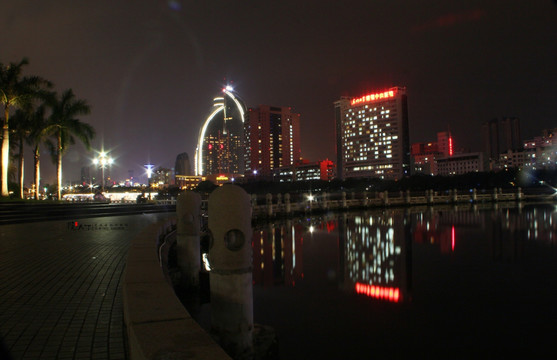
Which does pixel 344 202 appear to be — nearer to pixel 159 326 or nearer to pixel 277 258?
A: pixel 277 258

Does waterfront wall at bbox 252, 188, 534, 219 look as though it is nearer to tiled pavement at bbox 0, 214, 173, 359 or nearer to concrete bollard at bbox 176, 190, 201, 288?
concrete bollard at bbox 176, 190, 201, 288

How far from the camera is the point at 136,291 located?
5.28 m

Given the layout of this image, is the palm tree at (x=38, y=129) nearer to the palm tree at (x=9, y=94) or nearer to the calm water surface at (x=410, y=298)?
the palm tree at (x=9, y=94)

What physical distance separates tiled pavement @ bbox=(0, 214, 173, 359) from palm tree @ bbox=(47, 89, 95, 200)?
1063 inches

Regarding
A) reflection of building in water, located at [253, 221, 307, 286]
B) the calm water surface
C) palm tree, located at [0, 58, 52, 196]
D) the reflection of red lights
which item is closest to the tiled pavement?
the calm water surface

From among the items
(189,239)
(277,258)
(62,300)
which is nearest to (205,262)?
(277,258)

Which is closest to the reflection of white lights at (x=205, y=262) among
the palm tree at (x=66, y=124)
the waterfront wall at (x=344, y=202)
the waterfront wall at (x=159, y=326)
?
the waterfront wall at (x=159, y=326)

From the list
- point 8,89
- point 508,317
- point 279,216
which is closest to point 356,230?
point 279,216

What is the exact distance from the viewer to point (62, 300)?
22.1 feet

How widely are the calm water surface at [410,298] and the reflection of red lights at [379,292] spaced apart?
25mm

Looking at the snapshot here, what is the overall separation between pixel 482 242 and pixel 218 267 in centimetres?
1560

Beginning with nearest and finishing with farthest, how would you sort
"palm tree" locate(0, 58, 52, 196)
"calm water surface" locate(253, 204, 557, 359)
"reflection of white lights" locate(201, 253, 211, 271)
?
"calm water surface" locate(253, 204, 557, 359) → "reflection of white lights" locate(201, 253, 211, 271) → "palm tree" locate(0, 58, 52, 196)

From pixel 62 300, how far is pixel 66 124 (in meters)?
35.0

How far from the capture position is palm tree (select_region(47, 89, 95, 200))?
3700 centimetres
